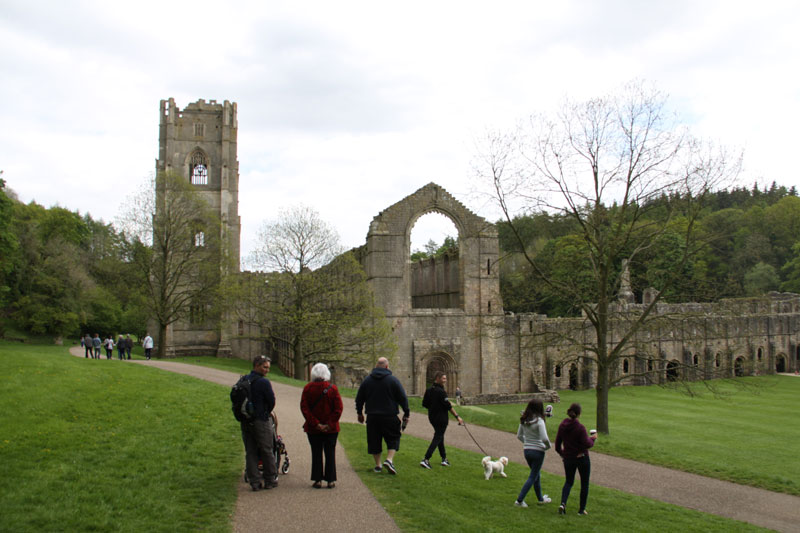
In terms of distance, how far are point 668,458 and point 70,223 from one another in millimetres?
53119

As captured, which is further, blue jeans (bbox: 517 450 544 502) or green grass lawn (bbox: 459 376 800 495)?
green grass lawn (bbox: 459 376 800 495)

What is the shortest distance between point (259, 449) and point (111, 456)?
3027 mm

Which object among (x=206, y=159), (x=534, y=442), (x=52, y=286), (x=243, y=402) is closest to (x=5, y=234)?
(x=52, y=286)

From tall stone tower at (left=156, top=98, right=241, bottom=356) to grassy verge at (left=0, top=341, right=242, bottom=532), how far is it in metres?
28.0

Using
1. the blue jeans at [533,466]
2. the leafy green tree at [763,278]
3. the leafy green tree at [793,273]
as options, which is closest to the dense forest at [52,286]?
the blue jeans at [533,466]

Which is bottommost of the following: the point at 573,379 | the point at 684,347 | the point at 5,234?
the point at 573,379

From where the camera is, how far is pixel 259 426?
8398 millimetres

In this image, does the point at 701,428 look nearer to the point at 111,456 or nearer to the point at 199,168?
the point at 111,456

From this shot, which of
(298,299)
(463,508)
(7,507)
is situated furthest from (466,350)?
(7,507)

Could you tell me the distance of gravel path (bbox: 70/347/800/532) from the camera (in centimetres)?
741

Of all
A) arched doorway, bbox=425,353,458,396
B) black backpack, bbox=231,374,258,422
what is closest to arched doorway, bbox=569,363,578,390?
arched doorway, bbox=425,353,458,396

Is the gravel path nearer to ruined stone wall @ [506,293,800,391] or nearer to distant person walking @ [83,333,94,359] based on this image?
ruined stone wall @ [506,293,800,391]

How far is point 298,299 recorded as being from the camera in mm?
30859

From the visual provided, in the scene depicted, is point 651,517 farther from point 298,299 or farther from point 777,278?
point 777,278
